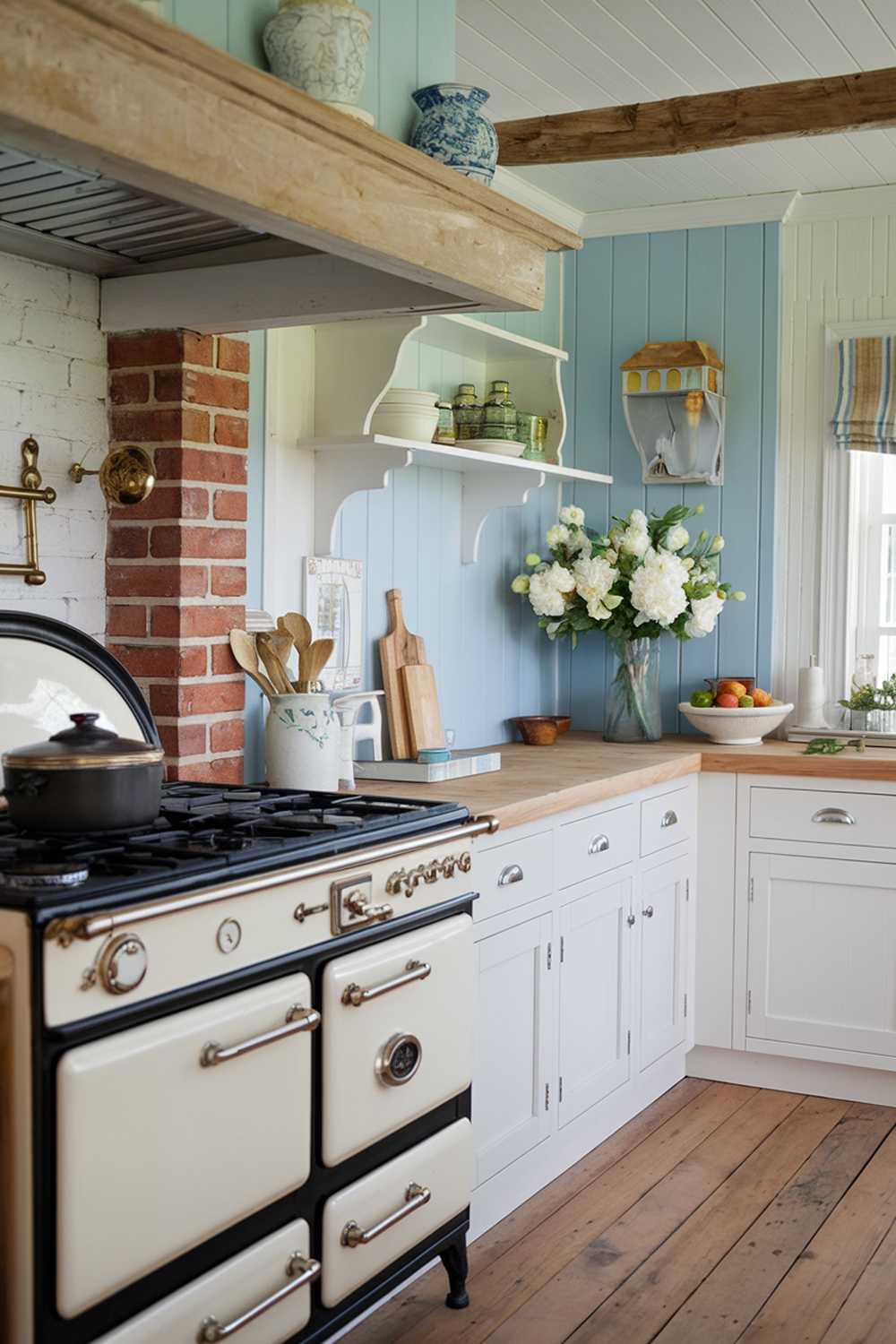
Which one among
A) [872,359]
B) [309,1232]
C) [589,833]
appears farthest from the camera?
[872,359]

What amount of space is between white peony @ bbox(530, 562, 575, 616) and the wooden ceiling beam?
3.65ft

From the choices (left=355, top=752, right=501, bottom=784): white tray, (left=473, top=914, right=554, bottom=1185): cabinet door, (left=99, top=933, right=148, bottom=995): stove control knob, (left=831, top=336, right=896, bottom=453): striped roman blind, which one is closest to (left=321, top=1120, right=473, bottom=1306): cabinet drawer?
(left=473, top=914, right=554, bottom=1185): cabinet door

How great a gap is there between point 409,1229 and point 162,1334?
0.64m

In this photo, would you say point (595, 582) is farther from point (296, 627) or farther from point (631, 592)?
point (296, 627)

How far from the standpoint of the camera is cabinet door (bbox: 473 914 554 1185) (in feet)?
9.32

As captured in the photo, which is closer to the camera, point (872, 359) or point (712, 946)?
point (712, 946)

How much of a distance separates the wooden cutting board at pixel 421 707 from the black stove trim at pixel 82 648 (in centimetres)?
98

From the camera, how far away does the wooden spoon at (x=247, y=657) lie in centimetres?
285

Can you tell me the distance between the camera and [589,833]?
130 inches

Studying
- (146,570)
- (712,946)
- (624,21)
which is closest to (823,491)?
(712,946)

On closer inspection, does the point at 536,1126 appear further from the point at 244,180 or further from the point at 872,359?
the point at 872,359

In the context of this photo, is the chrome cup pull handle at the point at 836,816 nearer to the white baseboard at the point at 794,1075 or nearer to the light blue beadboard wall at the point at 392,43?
the white baseboard at the point at 794,1075

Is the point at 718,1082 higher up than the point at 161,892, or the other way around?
the point at 161,892

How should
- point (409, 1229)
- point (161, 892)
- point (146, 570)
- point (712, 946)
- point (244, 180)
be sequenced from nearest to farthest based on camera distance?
point (161, 892) < point (244, 180) < point (409, 1229) < point (146, 570) < point (712, 946)
